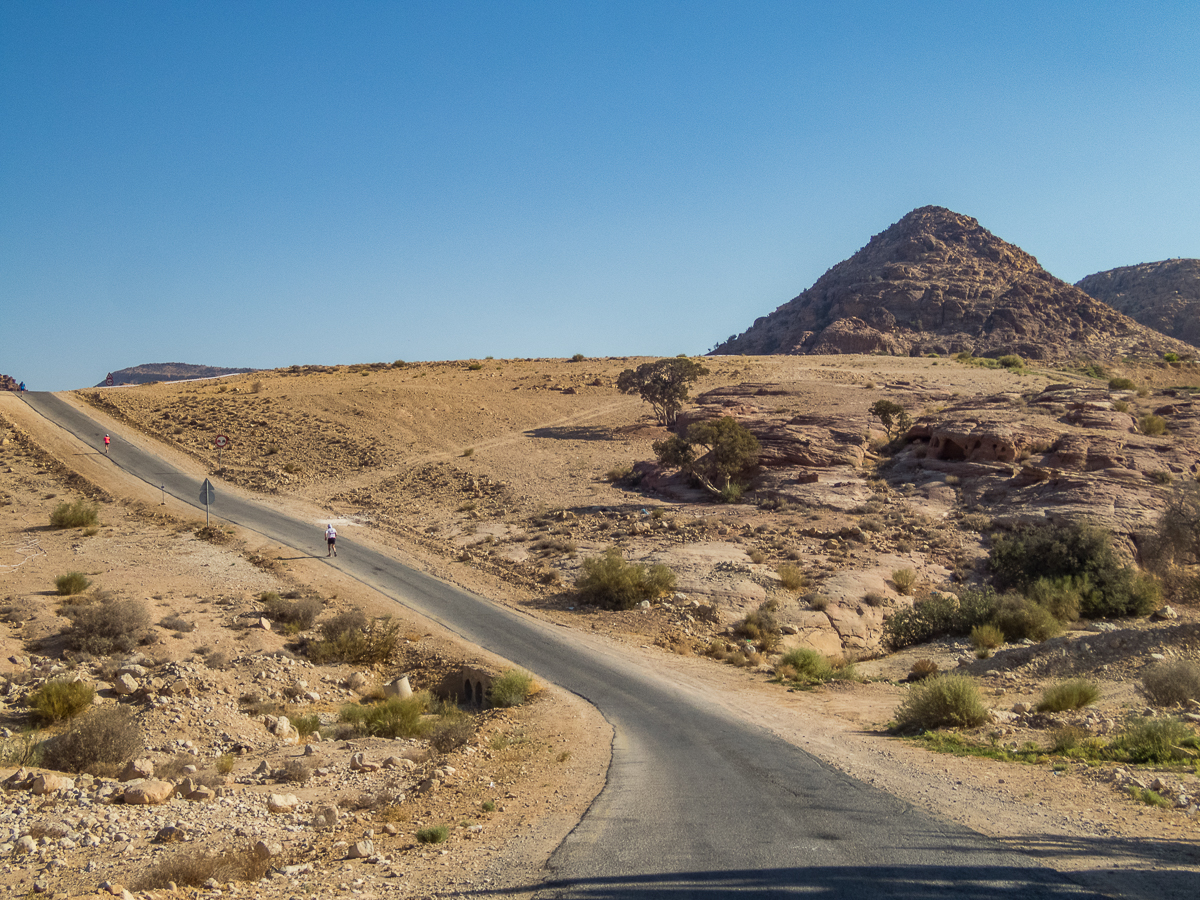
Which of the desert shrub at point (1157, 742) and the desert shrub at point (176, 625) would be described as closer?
the desert shrub at point (1157, 742)

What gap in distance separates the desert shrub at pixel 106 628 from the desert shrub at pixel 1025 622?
63.2 ft

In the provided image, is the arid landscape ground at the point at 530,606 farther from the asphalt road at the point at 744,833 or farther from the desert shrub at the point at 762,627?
the asphalt road at the point at 744,833

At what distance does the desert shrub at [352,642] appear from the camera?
1655cm

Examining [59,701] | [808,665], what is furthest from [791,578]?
[59,701]

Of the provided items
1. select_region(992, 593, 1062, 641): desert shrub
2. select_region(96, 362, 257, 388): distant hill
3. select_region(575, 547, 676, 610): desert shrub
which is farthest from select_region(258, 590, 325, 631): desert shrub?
select_region(96, 362, 257, 388): distant hill

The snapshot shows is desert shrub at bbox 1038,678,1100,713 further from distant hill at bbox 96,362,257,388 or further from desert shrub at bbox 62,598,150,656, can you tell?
distant hill at bbox 96,362,257,388

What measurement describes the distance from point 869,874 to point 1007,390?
1923 inches

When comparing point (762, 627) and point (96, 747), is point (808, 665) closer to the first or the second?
point (762, 627)

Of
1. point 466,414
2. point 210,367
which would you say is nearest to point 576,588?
point 466,414

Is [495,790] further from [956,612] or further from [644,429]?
[644,429]

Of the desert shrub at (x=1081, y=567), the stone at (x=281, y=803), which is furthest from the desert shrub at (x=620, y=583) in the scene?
the stone at (x=281, y=803)

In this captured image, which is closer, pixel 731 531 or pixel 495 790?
pixel 495 790

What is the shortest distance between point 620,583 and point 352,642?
7178mm

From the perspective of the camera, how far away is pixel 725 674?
51.9 feet
